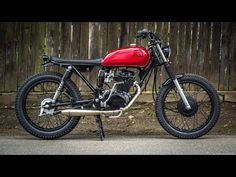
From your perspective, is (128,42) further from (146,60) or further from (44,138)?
(44,138)

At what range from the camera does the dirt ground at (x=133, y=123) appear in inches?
305

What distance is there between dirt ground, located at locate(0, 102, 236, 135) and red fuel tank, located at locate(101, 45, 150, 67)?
1.33 metres

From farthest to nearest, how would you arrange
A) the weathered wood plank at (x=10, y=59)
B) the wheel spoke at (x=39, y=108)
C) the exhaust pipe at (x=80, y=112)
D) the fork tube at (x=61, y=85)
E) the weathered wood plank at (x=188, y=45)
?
1. the weathered wood plank at (x=188, y=45)
2. the weathered wood plank at (x=10, y=59)
3. the wheel spoke at (x=39, y=108)
4. the fork tube at (x=61, y=85)
5. the exhaust pipe at (x=80, y=112)

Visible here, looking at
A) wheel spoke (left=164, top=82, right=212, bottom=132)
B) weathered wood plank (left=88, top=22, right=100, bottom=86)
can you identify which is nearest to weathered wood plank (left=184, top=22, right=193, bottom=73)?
wheel spoke (left=164, top=82, right=212, bottom=132)

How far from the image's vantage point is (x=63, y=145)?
251 inches

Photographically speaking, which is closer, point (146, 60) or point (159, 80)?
point (146, 60)

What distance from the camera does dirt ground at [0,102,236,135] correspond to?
25.4 feet

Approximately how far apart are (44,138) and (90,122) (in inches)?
61.4

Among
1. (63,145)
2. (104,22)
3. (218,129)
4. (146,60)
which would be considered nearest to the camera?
(63,145)

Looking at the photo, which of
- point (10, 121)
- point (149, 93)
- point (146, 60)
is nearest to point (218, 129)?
point (149, 93)

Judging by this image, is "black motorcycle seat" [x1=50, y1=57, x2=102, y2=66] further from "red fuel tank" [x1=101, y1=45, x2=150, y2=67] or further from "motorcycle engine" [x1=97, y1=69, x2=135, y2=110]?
"motorcycle engine" [x1=97, y1=69, x2=135, y2=110]

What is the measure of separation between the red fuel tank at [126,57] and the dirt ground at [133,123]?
133cm

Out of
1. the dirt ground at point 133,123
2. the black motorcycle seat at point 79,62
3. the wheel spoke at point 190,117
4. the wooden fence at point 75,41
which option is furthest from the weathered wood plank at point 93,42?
the black motorcycle seat at point 79,62

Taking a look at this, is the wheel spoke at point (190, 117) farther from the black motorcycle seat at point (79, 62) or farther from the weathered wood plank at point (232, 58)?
the black motorcycle seat at point (79, 62)
